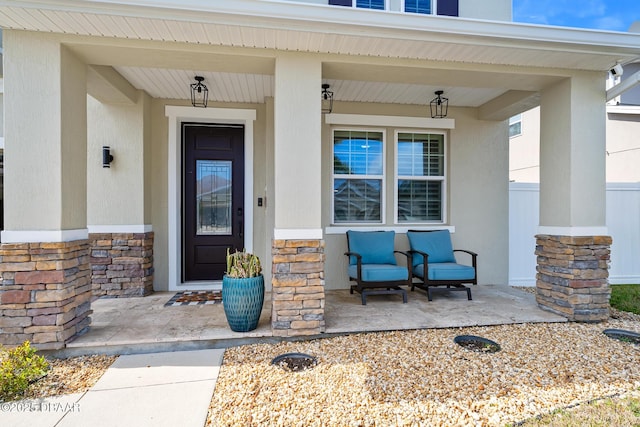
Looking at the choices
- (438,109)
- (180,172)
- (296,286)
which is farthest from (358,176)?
(180,172)

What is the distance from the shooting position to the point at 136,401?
89.0 inches

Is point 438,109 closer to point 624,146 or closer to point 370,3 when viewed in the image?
point 370,3

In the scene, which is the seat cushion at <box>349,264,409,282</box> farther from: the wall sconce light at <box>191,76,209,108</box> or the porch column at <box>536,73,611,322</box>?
the wall sconce light at <box>191,76,209,108</box>

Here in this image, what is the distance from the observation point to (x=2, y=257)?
2.90 metres

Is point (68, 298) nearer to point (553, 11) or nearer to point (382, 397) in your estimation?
point (382, 397)

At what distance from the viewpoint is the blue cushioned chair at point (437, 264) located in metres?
4.54

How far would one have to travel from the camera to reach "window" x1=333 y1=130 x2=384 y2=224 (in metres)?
5.38

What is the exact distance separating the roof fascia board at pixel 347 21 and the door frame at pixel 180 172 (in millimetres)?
2241

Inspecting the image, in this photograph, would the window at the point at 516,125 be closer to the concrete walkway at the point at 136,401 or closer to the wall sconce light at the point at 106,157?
the wall sconce light at the point at 106,157

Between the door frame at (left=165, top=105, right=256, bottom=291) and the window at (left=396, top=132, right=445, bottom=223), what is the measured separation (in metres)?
2.40

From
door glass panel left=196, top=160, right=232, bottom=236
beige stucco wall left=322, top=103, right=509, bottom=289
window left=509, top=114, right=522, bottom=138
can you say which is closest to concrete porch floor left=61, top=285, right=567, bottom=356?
beige stucco wall left=322, top=103, right=509, bottom=289

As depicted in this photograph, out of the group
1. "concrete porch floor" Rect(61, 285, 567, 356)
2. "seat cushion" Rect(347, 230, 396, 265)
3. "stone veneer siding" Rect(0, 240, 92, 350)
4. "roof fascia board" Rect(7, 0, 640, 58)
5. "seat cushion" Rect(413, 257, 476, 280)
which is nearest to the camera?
"roof fascia board" Rect(7, 0, 640, 58)

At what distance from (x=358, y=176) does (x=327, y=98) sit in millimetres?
1293

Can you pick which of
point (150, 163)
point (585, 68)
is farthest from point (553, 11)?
point (150, 163)
